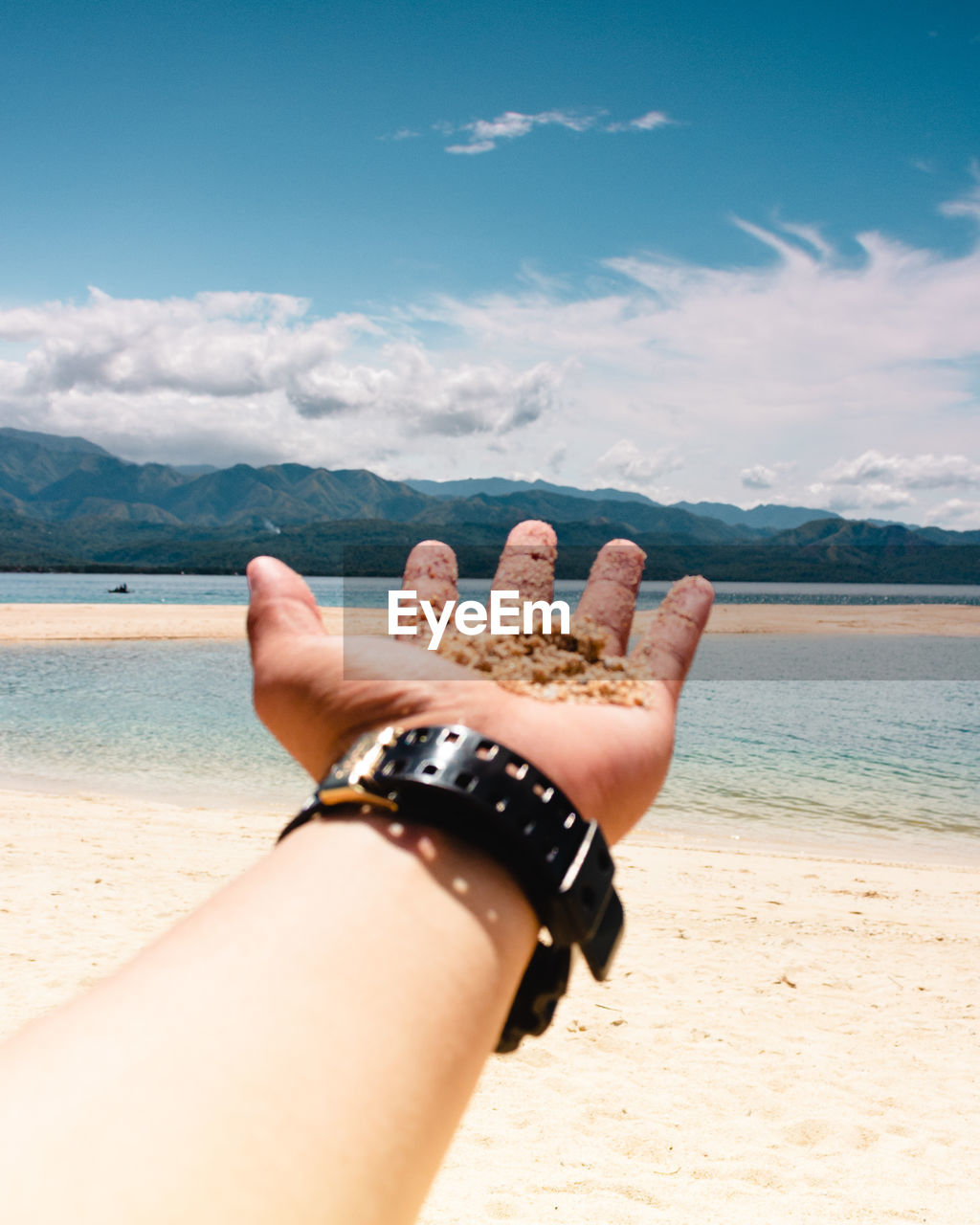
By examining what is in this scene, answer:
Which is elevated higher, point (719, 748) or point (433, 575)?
point (433, 575)

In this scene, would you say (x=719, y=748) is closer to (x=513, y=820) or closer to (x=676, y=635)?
(x=676, y=635)

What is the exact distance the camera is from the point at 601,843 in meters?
1.31

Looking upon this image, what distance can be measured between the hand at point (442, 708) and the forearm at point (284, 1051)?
1.14ft

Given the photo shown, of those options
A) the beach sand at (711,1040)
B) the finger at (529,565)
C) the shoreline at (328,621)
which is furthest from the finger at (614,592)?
the shoreline at (328,621)

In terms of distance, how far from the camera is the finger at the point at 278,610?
185 centimetres

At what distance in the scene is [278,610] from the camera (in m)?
1.89

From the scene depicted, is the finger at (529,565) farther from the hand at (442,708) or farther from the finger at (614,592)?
the hand at (442,708)

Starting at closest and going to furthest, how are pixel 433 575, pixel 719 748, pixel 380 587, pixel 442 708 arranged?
pixel 442 708, pixel 433 575, pixel 719 748, pixel 380 587

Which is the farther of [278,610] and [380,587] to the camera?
[380,587]

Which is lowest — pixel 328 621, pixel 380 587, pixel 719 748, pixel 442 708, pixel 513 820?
pixel 719 748

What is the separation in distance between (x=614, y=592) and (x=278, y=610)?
1.11 meters

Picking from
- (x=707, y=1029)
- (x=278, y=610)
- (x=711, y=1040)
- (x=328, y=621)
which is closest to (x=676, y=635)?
(x=278, y=610)

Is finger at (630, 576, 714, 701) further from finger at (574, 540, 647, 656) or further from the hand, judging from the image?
finger at (574, 540, 647, 656)

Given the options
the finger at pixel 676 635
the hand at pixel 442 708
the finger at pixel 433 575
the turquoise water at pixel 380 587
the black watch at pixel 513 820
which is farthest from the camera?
the turquoise water at pixel 380 587
